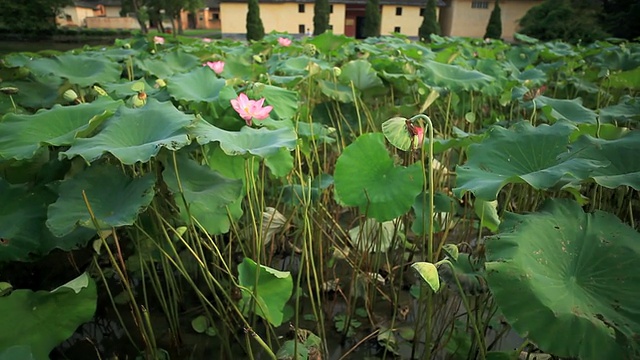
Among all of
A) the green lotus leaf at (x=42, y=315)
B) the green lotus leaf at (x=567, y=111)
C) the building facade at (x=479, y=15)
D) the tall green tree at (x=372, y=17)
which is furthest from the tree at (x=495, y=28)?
Result: the green lotus leaf at (x=42, y=315)

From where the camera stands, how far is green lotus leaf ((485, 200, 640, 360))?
0.60 m

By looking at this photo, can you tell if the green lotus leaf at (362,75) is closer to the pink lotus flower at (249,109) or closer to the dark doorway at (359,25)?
the pink lotus flower at (249,109)

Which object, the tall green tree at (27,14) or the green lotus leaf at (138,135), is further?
the tall green tree at (27,14)

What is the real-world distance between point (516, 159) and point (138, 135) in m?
0.84

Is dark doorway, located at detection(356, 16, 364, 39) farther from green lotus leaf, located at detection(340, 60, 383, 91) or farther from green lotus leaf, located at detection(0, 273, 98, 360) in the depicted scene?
green lotus leaf, located at detection(0, 273, 98, 360)

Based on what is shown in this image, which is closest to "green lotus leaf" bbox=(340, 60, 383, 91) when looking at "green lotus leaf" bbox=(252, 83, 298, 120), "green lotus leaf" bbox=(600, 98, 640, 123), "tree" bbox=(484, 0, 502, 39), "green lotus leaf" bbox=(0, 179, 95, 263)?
"green lotus leaf" bbox=(252, 83, 298, 120)

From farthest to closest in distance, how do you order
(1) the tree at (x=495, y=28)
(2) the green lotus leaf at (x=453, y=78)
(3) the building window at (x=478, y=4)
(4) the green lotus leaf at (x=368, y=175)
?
(3) the building window at (x=478, y=4) < (1) the tree at (x=495, y=28) < (2) the green lotus leaf at (x=453, y=78) < (4) the green lotus leaf at (x=368, y=175)

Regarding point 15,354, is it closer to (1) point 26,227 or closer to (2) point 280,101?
(1) point 26,227

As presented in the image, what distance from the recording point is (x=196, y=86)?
1.47m

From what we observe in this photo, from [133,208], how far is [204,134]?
0.20 metres

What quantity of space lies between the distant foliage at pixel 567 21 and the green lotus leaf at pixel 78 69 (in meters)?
11.8

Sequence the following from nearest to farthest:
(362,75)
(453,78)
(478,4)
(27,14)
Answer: (453,78), (362,75), (27,14), (478,4)

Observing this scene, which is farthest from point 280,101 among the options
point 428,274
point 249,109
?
point 428,274

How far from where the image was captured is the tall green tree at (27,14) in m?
15.6
